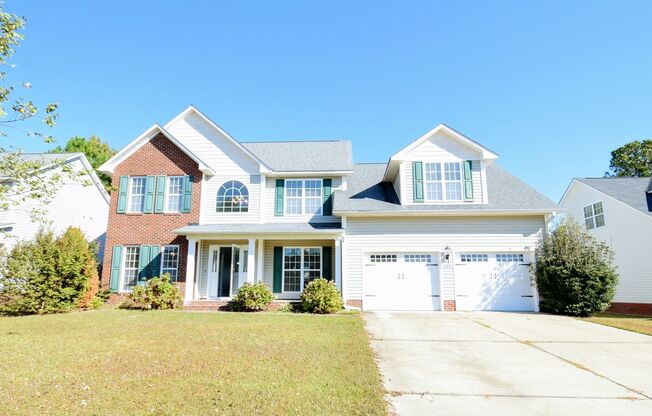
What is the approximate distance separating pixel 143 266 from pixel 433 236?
1242cm

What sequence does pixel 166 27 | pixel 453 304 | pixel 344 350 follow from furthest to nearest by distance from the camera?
pixel 453 304, pixel 166 27, pixel 344 350

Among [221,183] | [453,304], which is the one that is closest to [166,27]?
[221,183]

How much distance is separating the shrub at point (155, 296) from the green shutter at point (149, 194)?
341cm

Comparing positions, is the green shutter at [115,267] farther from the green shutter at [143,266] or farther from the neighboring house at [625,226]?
the neighboring house at [625,226]

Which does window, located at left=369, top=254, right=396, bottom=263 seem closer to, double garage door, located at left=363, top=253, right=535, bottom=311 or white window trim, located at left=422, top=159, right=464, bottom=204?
double garage door, located at left=363, top=253, right=535, bottom=311

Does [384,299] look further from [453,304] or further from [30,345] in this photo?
[30,345]

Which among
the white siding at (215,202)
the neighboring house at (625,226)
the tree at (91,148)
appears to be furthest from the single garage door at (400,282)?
the tree at (91,148)

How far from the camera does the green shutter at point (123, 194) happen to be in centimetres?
1628

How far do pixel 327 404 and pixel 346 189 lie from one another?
13.0m

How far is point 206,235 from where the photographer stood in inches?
590

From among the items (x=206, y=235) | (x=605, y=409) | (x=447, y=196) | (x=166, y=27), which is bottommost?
(x=605, y=409)

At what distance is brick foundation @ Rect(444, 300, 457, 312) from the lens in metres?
14.5

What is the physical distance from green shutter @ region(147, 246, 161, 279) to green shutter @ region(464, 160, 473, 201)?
44.2ft

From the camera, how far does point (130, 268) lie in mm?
15883
